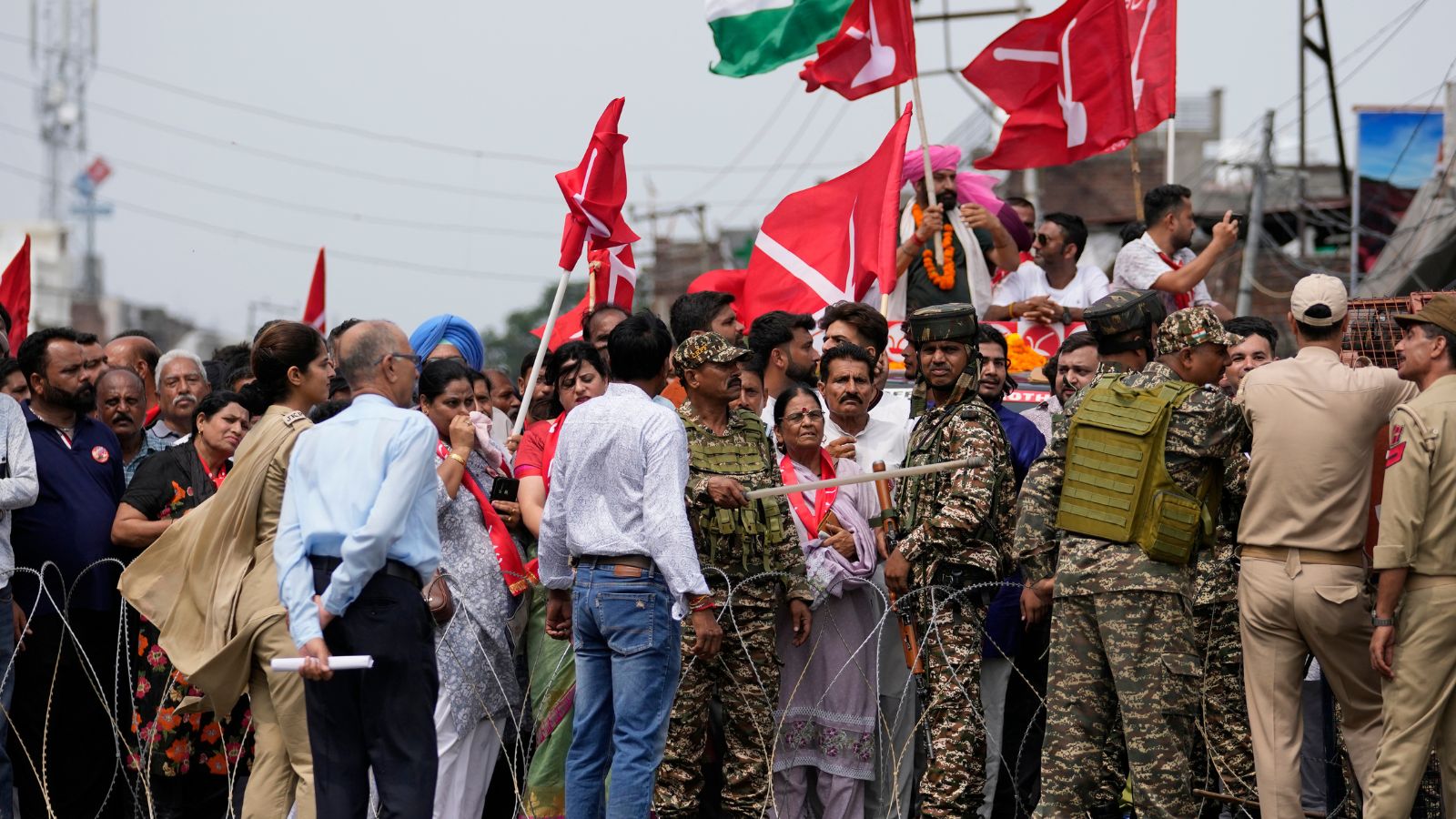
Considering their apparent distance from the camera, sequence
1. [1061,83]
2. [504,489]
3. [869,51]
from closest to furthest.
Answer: [504,489]
[869,51]
[1061,83]

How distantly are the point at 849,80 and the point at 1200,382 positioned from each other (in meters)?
4.83

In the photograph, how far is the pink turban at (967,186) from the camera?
11.2 meters

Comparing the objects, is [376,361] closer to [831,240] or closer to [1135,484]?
[1135,484]

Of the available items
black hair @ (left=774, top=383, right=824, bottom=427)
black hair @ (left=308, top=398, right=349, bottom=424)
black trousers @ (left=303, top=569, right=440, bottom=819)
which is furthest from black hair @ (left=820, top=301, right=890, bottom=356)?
black trousers @ (left=303, top=569, right=440, bottom=819)

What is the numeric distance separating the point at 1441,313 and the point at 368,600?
14.3 feet

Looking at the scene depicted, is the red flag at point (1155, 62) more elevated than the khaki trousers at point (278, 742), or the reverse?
the red flag at point (1155, 62)

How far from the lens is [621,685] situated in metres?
6.76

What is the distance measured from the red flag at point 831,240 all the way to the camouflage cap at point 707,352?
2679 mm

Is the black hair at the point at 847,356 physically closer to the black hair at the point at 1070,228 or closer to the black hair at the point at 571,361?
the black hair at the point at 571,361

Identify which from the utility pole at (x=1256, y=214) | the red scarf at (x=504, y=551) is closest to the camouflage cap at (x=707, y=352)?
the red scarf at (x=504, y=551)

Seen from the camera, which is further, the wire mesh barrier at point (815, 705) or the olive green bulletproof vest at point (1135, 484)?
the wire mesh barrier at point (815, 705)

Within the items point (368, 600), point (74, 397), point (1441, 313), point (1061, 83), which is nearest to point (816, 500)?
point (368, 600)

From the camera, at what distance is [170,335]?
228 feet

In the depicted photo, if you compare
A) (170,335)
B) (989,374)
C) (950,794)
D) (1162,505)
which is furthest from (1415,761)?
(170,335)
